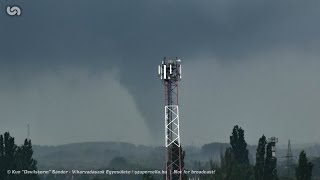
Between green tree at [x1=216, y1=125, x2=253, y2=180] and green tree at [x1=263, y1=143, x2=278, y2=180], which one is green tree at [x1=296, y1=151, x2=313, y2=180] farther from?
green tree at [x1=216, y1=125, x2=253, y2=180]

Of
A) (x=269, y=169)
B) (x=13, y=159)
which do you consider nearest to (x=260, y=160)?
(x=269, y=169)

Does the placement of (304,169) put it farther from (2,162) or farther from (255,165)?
(2,162)

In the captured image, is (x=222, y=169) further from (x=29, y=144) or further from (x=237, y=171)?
(x=29, y=144)

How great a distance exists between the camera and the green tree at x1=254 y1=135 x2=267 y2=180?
11624 cm

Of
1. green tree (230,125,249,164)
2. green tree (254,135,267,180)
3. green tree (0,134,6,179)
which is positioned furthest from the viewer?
green tree (230,125,249,164)

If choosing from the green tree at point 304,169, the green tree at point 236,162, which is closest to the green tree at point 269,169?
the green tree at point 236,162

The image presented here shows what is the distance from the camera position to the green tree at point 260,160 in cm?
11624

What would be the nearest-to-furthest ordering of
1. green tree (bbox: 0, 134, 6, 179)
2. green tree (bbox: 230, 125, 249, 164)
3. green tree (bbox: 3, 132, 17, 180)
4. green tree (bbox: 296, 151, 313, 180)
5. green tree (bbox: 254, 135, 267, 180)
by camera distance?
green tree (bbox: 296, 151, 313, 180) → green tree (bbox: 254, 135, 267, 180) → green tree (bbox: 0, 134, 6, 179) → green tree (bbox: 3, 132, 17, 180) → green tree (bbox: 230, 125, 249, 164)

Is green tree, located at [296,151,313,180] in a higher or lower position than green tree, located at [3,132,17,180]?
lower

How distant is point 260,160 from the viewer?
388 feet

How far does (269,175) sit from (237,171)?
53.4 ft

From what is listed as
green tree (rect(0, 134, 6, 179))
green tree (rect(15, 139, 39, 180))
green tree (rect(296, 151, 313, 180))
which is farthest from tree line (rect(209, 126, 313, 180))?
green tree (rect(0, 134, 6, 179))

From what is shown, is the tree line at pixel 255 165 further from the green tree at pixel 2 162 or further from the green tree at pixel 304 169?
the green tree at pixel 2 162

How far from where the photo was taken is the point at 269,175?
115062 millimetres
